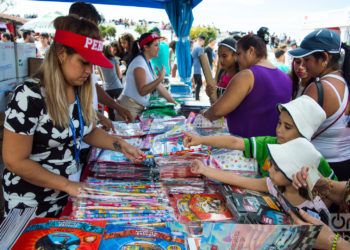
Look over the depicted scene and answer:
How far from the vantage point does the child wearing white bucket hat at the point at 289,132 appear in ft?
4.97

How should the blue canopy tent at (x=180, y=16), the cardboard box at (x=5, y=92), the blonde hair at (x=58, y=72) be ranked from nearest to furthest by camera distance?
the blonde hair at (x=58, y=72), the cardboard box at (x=5, y=92), the blue canopy tent at (x=180, y=16)

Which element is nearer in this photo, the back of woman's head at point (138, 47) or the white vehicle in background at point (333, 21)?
the back of woman's head at point (138, 47)

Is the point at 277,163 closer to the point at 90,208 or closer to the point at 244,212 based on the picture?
the point at 244,212

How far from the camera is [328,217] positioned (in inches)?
53.4

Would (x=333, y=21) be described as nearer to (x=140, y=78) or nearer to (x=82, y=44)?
(x=140, y=78)

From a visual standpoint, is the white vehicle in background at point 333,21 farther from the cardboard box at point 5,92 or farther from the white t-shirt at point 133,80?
the cardboard box at point 5,92

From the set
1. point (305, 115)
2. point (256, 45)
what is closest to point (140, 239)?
point (305, 115)

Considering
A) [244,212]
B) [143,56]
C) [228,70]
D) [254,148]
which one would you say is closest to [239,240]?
[244,212]

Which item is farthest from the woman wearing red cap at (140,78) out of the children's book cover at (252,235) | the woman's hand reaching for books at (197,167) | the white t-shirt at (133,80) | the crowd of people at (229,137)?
the children's book cover at (252,235)

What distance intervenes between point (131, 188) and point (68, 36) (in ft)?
2.32

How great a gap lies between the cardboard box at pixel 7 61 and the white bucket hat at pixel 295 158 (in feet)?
7.76

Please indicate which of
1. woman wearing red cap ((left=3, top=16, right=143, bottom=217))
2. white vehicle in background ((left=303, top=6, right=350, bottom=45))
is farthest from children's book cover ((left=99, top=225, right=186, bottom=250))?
white vehicle in background ((left=303, top=6, right=350, bottom=45))

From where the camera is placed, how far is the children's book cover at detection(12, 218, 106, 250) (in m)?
0.93

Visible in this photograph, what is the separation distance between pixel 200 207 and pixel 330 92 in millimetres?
1152
